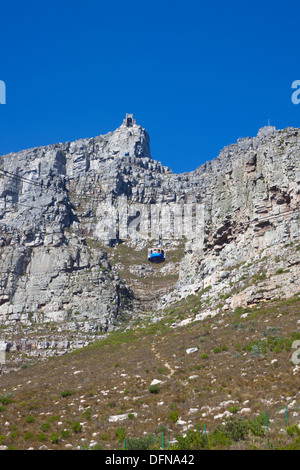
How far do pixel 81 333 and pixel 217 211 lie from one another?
27765mm

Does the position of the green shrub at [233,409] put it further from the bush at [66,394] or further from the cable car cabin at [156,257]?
the cable car cabin at [156,257]

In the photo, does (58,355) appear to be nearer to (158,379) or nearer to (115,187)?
(158,379)

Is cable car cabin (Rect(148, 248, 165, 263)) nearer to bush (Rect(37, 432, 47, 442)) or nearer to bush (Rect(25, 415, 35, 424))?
bush (Rect(25, 415, 35, 424))

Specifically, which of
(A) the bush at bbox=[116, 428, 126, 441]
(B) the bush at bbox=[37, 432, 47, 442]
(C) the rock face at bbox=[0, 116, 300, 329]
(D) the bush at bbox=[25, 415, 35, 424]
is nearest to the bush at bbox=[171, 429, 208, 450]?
(A) the bush at bbox=[116, 428, 126, 441]

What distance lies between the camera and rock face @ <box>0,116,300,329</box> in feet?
163

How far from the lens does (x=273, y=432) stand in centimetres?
1445

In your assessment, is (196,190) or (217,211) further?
(196,190)

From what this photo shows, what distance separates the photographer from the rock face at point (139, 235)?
1961 inches

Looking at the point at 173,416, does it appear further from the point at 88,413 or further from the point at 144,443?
the point at 88,413

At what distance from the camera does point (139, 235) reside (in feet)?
392

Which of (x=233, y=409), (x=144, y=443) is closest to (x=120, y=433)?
(x=144, y=443)
